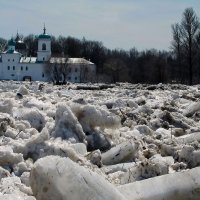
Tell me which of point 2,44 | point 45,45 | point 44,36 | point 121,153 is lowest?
point 121,153

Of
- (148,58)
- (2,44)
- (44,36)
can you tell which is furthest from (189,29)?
(2,44)

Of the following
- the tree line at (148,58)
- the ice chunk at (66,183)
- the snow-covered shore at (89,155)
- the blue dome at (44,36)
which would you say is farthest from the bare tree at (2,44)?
the ice chunk at (66,183)

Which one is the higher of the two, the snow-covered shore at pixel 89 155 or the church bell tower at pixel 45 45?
the church bell tower at pixel 45 45

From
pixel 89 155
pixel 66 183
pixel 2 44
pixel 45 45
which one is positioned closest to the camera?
pixel 66 183

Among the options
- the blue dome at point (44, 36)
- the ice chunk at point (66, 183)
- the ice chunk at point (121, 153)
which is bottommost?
the ice chunk at point (121, 153)

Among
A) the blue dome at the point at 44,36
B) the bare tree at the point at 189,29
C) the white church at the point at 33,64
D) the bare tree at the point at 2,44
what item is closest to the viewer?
the bare tree at the point at 189,29

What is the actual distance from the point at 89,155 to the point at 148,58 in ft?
239

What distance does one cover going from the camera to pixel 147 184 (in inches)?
117

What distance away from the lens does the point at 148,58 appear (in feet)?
251

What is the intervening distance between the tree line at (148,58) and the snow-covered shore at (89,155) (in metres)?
37.6

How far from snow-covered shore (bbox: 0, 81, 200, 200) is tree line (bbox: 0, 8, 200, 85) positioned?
37.6 m

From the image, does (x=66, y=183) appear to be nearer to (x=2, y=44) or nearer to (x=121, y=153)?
(x=121, y=153)

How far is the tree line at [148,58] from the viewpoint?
45.2m

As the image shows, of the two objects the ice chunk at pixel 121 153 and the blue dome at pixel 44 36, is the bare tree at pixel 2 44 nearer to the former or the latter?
the blue dome at pixel 44 36
